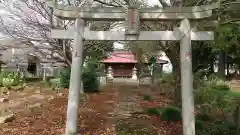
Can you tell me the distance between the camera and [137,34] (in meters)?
8.09

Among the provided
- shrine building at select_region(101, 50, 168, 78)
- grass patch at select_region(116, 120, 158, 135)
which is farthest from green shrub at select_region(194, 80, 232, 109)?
shrine building at select_region(101, 50, 168, 78)

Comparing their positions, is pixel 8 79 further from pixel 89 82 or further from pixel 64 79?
pixel 89 82

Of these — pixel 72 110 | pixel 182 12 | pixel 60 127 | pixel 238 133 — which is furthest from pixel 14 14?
pixel 238 133

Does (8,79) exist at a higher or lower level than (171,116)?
higher

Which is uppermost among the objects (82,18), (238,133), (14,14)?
(14,14)

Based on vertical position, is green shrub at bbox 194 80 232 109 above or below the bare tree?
below

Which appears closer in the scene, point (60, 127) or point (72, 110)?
point (72, 110)

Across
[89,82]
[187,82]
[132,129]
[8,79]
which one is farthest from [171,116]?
[8,79]

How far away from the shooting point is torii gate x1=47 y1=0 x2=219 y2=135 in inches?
317

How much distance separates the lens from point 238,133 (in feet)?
30.7

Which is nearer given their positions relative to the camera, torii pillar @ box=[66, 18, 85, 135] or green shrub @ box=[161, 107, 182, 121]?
torii pillar @ box=[66, 18, 85, 135]

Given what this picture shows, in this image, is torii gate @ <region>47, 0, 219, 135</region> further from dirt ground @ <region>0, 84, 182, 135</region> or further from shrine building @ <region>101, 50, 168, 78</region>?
shrine building @ <region>101, 50, 168, 78</region>

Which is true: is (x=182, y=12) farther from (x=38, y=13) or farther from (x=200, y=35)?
(x=38, y=13)

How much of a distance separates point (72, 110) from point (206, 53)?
926 inches
